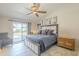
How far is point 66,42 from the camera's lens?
168cm

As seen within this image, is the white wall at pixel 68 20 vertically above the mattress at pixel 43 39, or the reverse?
the white wall at pixel 68 20

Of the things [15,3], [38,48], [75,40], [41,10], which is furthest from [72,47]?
[15,3]

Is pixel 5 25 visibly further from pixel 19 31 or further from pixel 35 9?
pixel 35 9

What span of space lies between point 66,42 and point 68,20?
359mm

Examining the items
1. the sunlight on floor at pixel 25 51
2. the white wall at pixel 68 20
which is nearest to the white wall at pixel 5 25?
the sunlight on floor at pixel 25 51

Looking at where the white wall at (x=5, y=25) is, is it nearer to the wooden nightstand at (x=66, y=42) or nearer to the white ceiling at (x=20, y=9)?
the white ceiling at (x=20, y=9)

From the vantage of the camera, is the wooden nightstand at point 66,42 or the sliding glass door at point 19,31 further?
the sliding glass door at point 19,31

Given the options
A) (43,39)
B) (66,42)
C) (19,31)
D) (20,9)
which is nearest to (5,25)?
(19,31)

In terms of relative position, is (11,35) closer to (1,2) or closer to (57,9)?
(1,2)

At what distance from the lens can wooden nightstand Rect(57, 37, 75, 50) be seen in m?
1.64

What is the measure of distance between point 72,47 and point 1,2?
132cm

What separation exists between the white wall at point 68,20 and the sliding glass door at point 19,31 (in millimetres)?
535

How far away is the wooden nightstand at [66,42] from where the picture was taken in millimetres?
1636

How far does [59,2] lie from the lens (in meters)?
1.64
